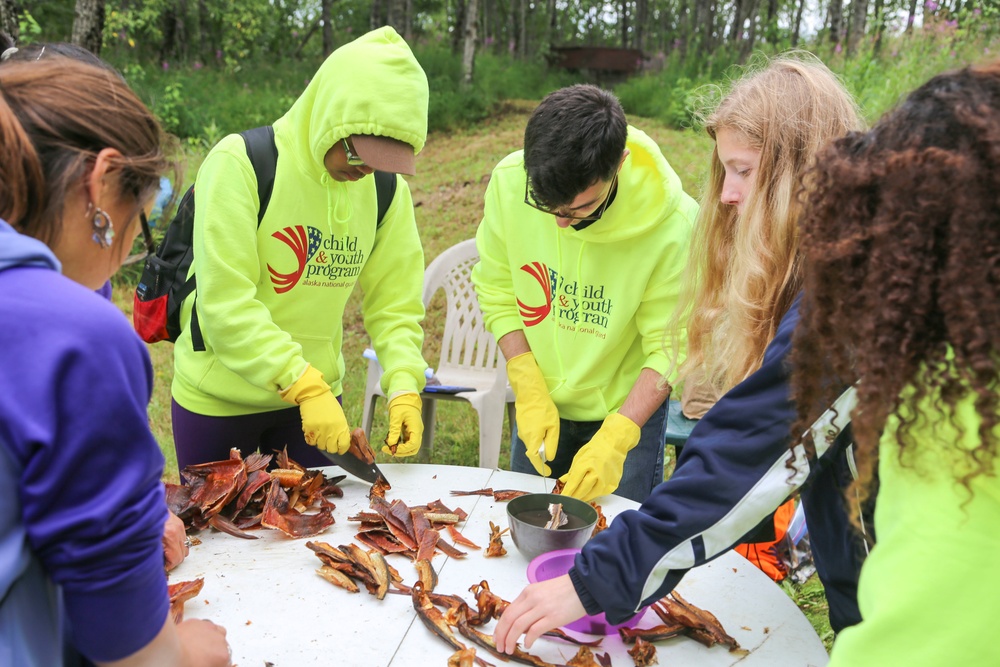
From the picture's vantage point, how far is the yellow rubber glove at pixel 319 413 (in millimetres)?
2145

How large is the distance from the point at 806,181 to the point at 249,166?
5.14ft

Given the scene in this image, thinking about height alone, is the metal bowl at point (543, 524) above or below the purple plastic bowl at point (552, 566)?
above

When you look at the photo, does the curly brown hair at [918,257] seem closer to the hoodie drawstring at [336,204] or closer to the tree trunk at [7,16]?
the hoodie drawstring at [336,204]

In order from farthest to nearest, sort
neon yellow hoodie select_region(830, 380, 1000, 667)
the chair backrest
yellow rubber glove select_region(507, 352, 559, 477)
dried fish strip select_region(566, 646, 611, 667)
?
the chair backrest → yellow rubber glove select_region(507, 352, 559, 477) → dried fish strip select_region(566, 646, 611, 667) → neon yellow hoodie select_region(830, 380, 1000, 667)

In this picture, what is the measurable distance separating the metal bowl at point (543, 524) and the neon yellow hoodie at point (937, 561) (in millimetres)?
921

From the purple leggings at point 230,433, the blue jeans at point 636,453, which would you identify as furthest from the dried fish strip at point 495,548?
the purple leggings at point 230,433

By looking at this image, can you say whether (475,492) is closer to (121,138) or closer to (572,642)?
(572,642)

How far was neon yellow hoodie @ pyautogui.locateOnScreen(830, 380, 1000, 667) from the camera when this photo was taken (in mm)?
780

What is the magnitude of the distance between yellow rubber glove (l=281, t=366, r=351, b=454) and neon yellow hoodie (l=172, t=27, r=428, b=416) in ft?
0.11

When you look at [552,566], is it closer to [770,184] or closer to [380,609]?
[380,609]

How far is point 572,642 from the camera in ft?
4.86

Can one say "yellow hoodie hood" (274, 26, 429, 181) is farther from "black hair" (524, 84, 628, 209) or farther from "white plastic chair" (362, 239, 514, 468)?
"white plastic chair" (362, 239, 514, 468)

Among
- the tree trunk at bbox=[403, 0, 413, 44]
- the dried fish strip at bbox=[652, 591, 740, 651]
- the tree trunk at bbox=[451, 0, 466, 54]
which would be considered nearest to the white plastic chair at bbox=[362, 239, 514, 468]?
the dried fish strip at bbox=[652, 591, 740, 651]

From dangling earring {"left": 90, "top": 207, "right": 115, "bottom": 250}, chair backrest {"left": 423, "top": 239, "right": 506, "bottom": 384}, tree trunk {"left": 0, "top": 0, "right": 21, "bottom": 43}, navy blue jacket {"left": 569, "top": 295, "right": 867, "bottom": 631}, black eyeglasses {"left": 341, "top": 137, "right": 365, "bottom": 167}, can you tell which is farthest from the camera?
tree trunk {"left": 0, "top": 0, "right": 21, "bottom": 43}
